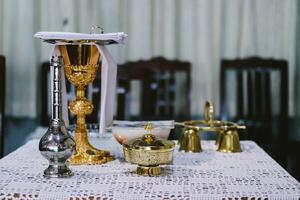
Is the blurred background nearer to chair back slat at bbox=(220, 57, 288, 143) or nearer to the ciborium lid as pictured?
chair back slat at bbox=(220, 57, 288, 143)

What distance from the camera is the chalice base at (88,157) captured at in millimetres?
1271

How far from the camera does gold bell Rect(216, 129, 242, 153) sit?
1459mm

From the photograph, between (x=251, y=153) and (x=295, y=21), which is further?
(x=295, y=21)

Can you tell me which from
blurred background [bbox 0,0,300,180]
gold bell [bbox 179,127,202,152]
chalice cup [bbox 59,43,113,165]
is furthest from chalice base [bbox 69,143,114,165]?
blurred background [bbox 0,0,300,180]

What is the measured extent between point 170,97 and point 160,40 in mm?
339

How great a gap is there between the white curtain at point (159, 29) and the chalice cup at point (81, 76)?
142 centimetres

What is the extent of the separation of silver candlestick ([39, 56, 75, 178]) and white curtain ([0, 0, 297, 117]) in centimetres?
156

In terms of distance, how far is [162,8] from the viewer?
8.92 ft

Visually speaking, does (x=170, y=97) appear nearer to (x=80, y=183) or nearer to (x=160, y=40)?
(x=160, y=40)

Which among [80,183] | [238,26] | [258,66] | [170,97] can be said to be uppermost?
[238,26]

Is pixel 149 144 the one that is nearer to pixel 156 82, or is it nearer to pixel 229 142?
pixel 229 142

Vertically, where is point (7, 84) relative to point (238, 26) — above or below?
below

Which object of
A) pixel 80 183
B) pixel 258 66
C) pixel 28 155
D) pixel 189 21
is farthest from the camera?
pixel 189 21

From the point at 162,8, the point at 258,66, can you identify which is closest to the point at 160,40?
the point at 162,8
